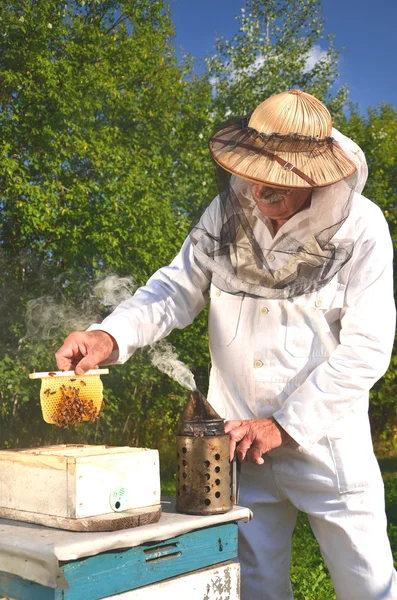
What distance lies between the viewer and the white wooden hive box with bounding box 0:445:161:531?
1.68 m

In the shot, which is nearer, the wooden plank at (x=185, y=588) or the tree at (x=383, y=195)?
the wooden plank at (x=185, y=588)

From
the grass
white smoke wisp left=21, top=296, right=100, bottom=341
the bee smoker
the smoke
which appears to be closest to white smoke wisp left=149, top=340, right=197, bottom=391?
the bee smoker

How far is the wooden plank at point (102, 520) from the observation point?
167 centimetres

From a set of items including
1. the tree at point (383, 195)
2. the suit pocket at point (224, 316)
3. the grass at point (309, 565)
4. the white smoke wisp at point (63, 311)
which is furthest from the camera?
the tree at point (383, 195)

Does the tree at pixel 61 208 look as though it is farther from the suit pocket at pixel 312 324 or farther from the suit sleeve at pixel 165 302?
the suit pocket at pixel 312 324

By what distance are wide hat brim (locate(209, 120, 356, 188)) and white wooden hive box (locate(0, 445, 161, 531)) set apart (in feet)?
2.88

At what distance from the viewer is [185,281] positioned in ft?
8.55

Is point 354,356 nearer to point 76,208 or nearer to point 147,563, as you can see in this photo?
point 147,563

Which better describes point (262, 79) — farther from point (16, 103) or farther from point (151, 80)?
point (16, 103)

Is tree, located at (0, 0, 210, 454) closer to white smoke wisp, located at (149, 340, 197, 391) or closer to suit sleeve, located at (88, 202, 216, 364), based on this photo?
suit sleeve, located at (88, 202, 216, 364)

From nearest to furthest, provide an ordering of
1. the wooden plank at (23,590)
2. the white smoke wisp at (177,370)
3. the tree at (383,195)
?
the wooden plank at (23,590)
the white smoke wisp at (177,370)
the tree at (383,195)

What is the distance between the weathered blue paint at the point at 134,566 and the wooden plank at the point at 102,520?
0.21 feet

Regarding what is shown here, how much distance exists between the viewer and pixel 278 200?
2314 millimetres

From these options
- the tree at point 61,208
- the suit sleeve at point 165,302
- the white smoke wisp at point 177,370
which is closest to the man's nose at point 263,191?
the suit sleeve at point 165,302
